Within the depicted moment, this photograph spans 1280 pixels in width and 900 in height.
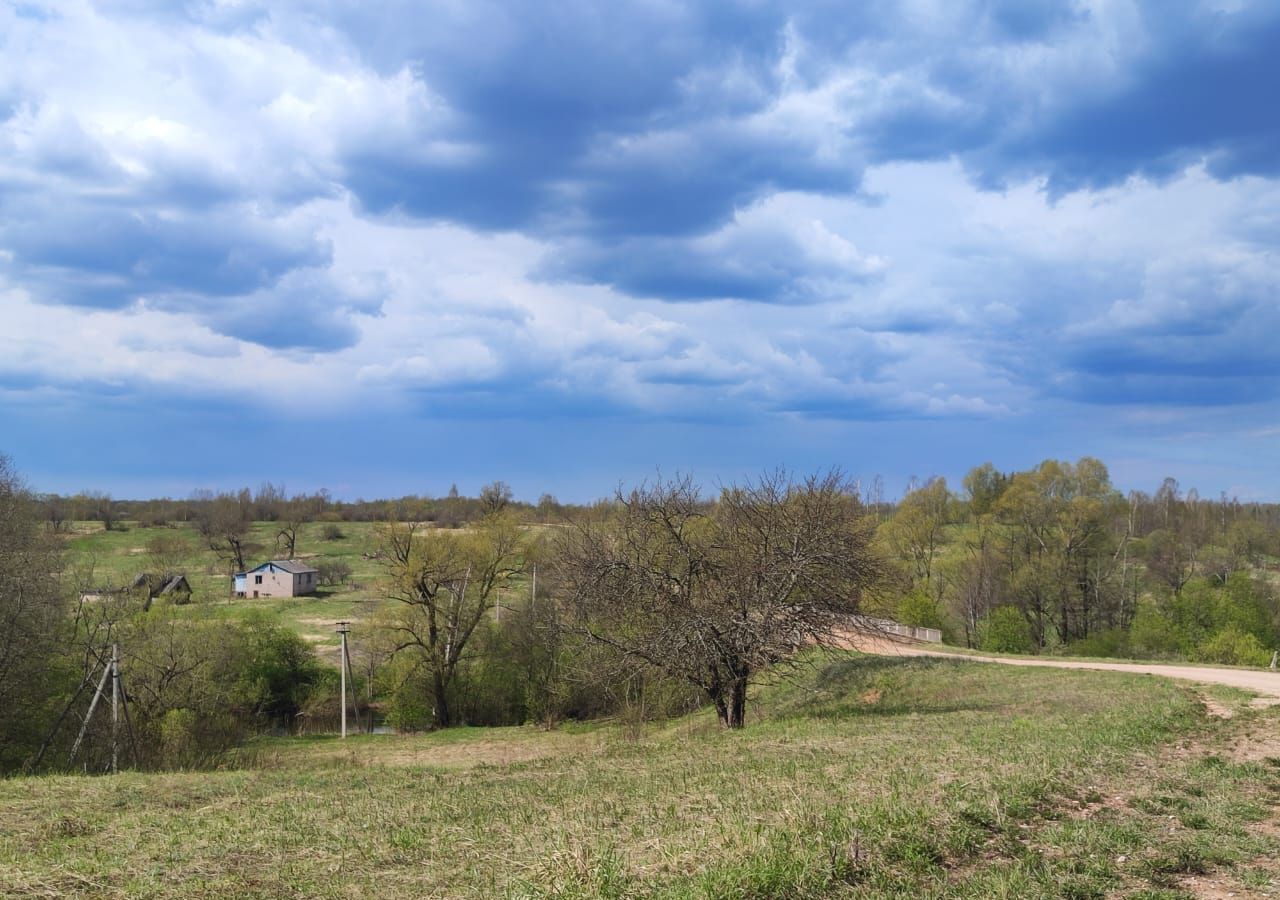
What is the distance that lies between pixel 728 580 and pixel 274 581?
2867 inches

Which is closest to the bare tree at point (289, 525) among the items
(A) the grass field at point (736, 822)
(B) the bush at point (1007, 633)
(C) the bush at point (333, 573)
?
(C) the bush at point (333, 573)

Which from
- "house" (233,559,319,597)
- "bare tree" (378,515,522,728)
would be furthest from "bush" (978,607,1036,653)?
"house" (233,559,319,597)

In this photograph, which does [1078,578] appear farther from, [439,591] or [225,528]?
[225,528]

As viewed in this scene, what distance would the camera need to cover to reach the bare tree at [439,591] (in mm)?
41406

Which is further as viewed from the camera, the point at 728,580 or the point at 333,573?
the point at 333,573

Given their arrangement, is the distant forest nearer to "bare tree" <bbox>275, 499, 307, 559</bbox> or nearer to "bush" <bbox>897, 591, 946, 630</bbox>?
"bush" <bbox>897, 591, 946, 630</bbox>

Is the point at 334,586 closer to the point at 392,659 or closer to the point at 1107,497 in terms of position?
the point at 392,659

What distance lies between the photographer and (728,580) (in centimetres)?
1958

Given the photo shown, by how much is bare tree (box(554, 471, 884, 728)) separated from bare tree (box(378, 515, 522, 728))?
21480mm

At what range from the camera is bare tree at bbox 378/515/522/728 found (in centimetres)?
4141

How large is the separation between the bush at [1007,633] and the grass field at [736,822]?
122ft

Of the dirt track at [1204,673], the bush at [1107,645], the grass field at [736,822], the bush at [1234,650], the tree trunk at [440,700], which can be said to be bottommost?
the tree trunk at [440,700]

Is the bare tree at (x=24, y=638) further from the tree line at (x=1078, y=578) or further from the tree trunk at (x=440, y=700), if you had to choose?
the tree line at (x=1078, y=578)

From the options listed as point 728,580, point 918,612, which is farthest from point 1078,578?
point 728,580
